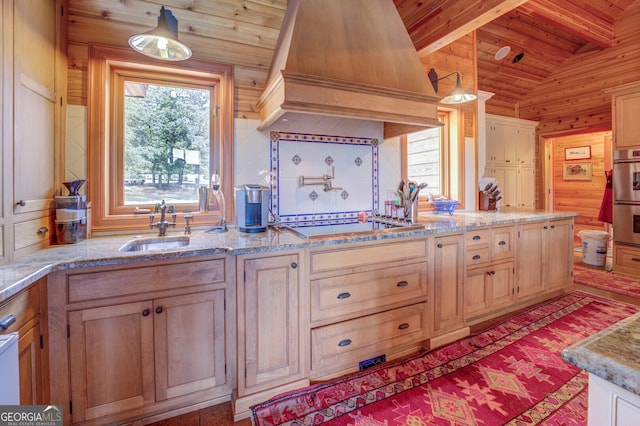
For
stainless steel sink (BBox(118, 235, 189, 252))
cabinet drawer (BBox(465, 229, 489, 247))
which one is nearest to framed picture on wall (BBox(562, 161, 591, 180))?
cabinet drawer (BBox(465, 229, 489, 247))

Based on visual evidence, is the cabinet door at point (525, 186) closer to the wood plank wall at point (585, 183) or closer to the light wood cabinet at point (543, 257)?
the wood plank wall at point (585, 183)

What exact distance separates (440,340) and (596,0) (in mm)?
5251

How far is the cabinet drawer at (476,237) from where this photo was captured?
2355 millimetres

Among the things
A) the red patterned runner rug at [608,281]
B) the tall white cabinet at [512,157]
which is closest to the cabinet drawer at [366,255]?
the red patterned runner rug at [608,281]

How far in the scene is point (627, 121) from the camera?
148 inches

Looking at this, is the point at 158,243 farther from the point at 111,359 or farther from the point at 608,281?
the point at 608,281

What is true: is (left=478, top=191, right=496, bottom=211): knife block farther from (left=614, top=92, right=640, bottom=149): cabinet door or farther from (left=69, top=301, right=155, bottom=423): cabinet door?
(left=69, top=301, right=155, bottom=423): cabinet door

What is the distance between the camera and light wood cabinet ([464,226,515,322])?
7.82 ft

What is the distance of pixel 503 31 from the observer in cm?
426

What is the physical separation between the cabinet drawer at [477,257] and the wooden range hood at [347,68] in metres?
1.09

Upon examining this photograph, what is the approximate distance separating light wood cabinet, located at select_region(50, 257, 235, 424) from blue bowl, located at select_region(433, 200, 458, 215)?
237 cm

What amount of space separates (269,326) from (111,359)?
2.47 ft

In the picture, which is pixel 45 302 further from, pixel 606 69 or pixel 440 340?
pixel 606 69

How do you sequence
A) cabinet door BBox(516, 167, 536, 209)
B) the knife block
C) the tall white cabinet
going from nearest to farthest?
1. the knife block
2. the tall white cabinet
3. cabinet door BBox(516, 167, 536, 209)
